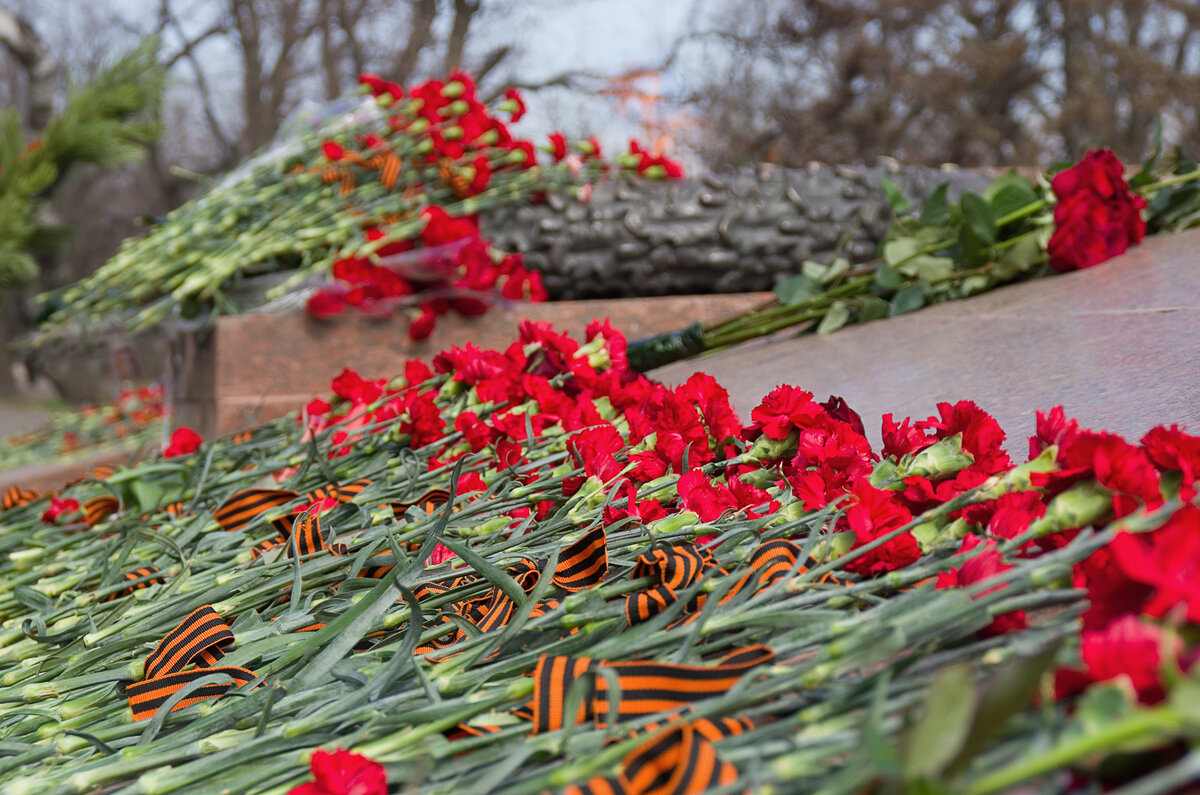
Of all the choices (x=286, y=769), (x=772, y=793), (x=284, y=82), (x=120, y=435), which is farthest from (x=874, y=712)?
(x=284, y=82)

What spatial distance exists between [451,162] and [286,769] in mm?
2684

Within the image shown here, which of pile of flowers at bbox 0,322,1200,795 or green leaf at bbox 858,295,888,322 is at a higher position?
green leaf at bbox 858,295,888,322

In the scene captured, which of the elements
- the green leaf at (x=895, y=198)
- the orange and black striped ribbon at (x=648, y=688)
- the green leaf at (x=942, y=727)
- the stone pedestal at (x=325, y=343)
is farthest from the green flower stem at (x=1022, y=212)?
the green leaf at (x=942, y=727)

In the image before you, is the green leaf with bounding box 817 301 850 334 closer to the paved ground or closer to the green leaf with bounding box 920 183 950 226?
the paved ground

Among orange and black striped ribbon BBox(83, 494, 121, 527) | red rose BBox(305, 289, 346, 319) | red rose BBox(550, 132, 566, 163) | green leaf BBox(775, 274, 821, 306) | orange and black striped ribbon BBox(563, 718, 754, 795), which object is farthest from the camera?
red rose BBox(550, 132, 566, 163)

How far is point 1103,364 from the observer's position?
4.52 ft

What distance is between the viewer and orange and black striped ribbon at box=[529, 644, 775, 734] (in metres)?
0.61

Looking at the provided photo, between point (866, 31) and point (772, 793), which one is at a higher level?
point (866, 31)

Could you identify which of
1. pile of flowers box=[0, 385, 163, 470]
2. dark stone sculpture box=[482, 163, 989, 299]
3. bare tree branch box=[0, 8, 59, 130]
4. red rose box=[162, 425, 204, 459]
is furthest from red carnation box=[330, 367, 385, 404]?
bare tree branch box=[0, 8, 59, 130]

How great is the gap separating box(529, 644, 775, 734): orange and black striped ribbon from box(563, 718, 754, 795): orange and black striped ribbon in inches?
2.0

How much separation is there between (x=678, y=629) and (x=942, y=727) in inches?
11.2

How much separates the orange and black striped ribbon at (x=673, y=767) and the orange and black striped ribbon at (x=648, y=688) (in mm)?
50

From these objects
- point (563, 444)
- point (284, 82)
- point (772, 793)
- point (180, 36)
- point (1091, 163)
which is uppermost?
point (180, 36)

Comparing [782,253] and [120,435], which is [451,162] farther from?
[120,435]
